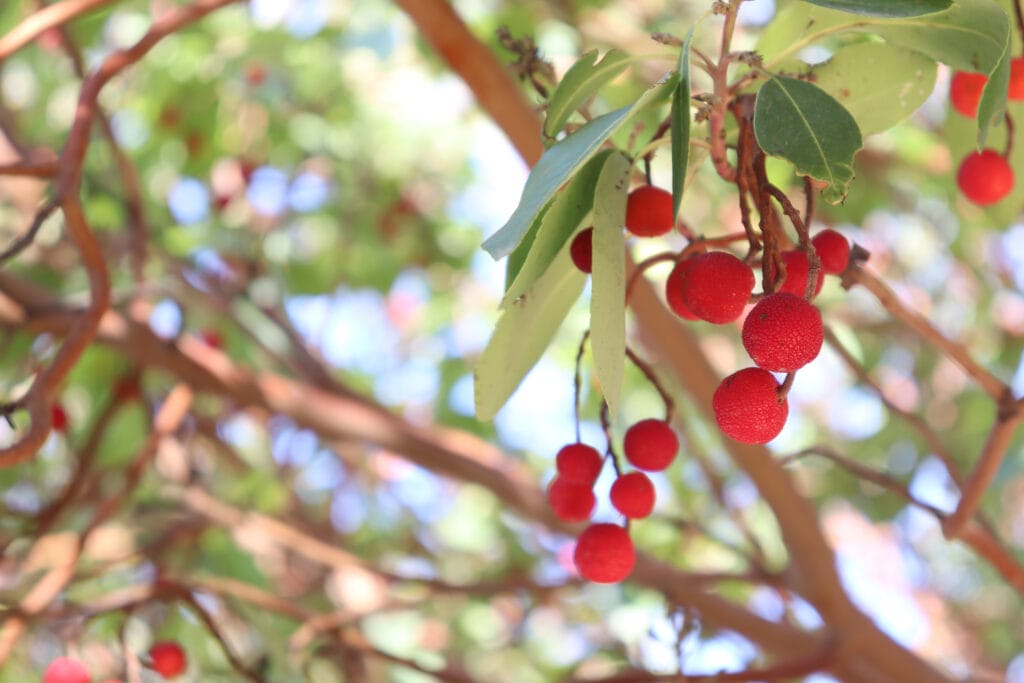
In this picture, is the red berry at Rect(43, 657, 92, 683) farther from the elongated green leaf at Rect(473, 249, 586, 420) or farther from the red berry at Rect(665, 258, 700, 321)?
the red berry at Rect(665, 258, 700, 321)

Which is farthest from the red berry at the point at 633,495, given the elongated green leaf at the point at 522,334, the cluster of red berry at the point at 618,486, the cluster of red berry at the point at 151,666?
the cluster of red berry at the point at 151,666

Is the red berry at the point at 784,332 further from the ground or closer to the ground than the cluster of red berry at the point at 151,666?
further from the ground

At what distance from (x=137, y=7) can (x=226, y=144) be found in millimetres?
463

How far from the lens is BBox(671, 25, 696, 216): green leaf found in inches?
28.6

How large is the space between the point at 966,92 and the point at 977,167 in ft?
0.26

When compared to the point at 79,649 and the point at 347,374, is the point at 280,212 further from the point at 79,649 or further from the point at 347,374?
the point at 79,649

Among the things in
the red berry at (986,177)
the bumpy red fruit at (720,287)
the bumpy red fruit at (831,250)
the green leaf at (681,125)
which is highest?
the green leaf at (681,125)

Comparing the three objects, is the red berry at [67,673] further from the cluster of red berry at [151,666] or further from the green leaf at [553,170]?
the green leaf at [553,170]

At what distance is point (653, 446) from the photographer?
103cm

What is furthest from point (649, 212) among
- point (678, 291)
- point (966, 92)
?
point (966, 92)

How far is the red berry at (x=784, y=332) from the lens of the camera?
2.36ft

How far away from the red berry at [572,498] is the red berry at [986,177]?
20.7 inches

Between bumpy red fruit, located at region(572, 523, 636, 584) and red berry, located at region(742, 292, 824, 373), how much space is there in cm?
36

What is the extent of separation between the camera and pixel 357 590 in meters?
2.80
